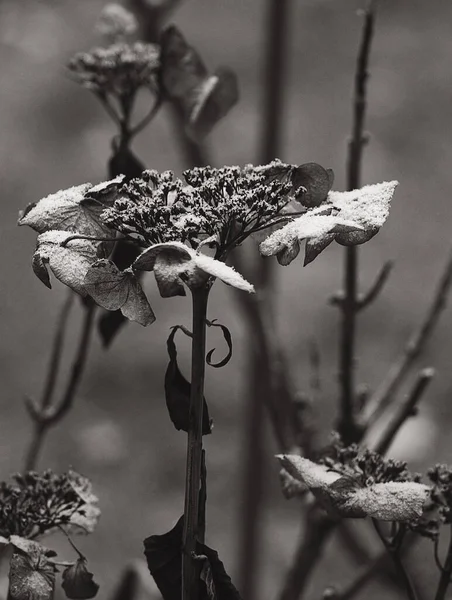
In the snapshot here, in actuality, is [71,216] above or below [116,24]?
below

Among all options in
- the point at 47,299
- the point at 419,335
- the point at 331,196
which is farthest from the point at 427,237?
the point at 331,196

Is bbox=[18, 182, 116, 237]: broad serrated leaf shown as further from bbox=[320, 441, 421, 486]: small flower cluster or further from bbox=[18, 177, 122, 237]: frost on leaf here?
bbox=[320, 441, 421, 486]: small flower cluster

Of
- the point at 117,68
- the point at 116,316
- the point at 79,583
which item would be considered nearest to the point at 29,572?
the point at 79,583

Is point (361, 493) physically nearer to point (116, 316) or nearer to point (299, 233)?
point (299, 233)

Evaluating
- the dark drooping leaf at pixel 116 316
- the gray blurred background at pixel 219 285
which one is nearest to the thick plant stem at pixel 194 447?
the dark drooping leaf at pixel 116 316

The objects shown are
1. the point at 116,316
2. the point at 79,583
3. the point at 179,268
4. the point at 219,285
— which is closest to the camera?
the point at 179,268

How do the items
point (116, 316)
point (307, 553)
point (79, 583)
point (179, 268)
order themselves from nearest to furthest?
point (179, 268)
point (79, 583)
point (116, 316)
point (307, 553)

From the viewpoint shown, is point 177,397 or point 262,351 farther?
point 262,351
